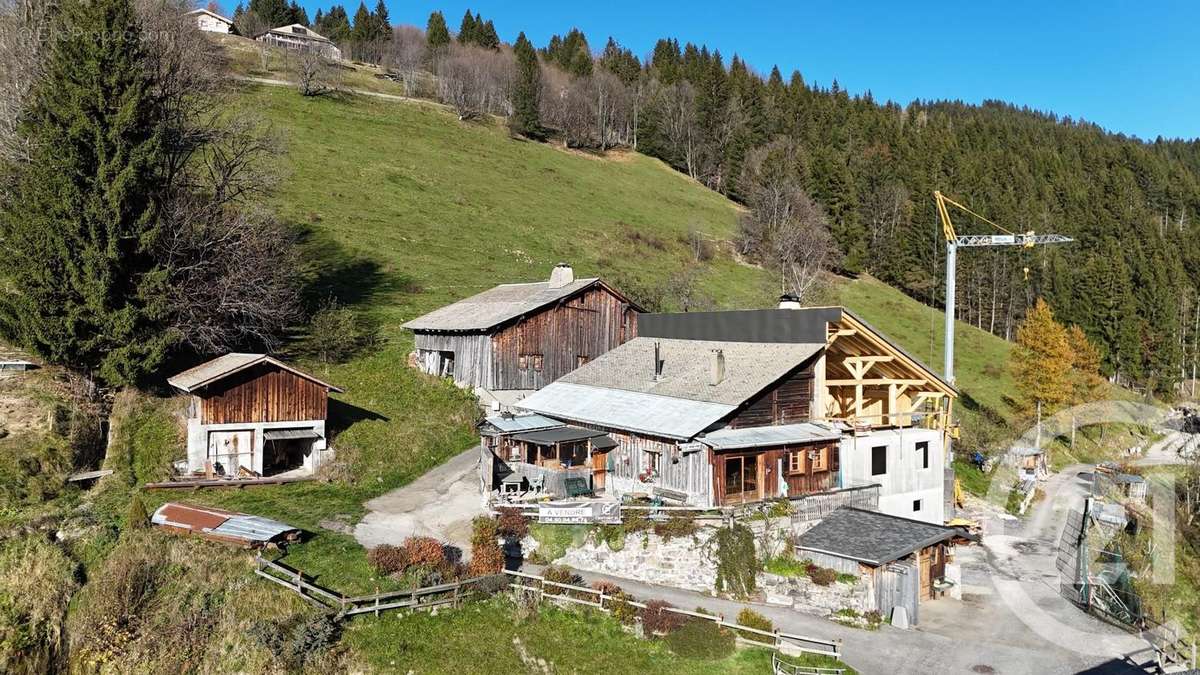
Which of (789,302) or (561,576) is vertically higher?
(789,302)

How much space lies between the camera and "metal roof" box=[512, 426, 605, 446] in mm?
31859

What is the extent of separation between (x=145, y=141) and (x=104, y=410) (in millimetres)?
12627

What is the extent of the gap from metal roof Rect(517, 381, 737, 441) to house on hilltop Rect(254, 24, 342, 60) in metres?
99.4

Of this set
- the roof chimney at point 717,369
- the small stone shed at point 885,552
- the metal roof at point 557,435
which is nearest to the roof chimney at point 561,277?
the metal roof at point 557,435

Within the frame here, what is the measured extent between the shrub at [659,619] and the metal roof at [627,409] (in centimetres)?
693

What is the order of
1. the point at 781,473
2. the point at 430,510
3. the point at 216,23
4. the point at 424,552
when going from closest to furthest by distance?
the point at 424,552, the point at 781,473, the point at 430,510, the point at 216,23

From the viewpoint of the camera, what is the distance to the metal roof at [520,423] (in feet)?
112

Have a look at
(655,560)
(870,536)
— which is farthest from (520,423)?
(870,536)

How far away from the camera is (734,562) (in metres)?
26.2

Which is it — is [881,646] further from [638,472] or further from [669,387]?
[669,387]

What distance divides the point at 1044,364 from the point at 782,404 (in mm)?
36925

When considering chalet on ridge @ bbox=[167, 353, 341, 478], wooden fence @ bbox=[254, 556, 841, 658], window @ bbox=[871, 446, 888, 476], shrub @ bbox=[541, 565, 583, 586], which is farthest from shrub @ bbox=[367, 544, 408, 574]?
window @ bbox=[871, 446, 888, 476]

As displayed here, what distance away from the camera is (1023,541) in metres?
36.3

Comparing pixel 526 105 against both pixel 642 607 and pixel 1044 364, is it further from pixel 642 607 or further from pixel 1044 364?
pixel 642 607
